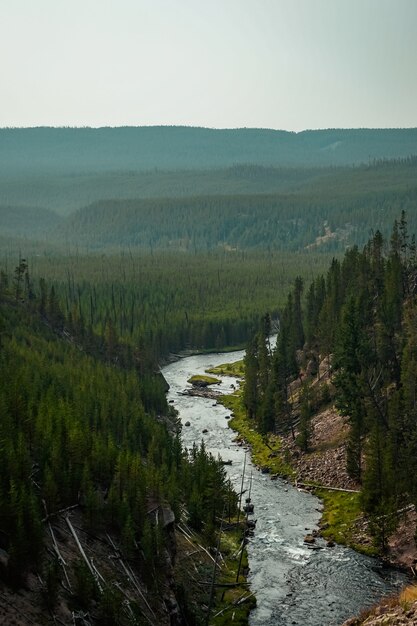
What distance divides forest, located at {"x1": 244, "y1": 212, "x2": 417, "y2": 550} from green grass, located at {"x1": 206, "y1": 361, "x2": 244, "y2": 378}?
20.0 metres

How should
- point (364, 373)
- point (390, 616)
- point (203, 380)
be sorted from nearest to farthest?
point (390, 616), point (364, 373), point (203, 380)

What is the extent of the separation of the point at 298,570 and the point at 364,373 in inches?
1558

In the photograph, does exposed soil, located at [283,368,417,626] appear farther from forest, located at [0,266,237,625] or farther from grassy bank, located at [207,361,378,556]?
forest, located at [0,266,237,625]

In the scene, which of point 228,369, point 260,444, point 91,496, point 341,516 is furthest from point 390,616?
point 228,369

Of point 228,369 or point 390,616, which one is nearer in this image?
point 390,616

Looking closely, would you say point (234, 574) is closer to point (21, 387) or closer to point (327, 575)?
point (327, 575)

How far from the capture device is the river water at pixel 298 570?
66.7m

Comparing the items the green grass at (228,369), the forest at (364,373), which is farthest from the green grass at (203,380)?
the forest at (364,373)

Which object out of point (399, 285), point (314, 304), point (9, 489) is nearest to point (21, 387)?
point (9, 489)

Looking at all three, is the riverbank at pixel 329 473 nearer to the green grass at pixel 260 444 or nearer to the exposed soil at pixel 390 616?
the green grass at pixel 260 444

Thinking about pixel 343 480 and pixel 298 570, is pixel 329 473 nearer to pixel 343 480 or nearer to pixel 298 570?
pixel 343 480

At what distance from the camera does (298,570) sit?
75250 mm

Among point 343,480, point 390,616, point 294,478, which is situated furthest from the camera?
point 294,478

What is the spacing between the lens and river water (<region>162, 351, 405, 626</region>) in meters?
66.7
